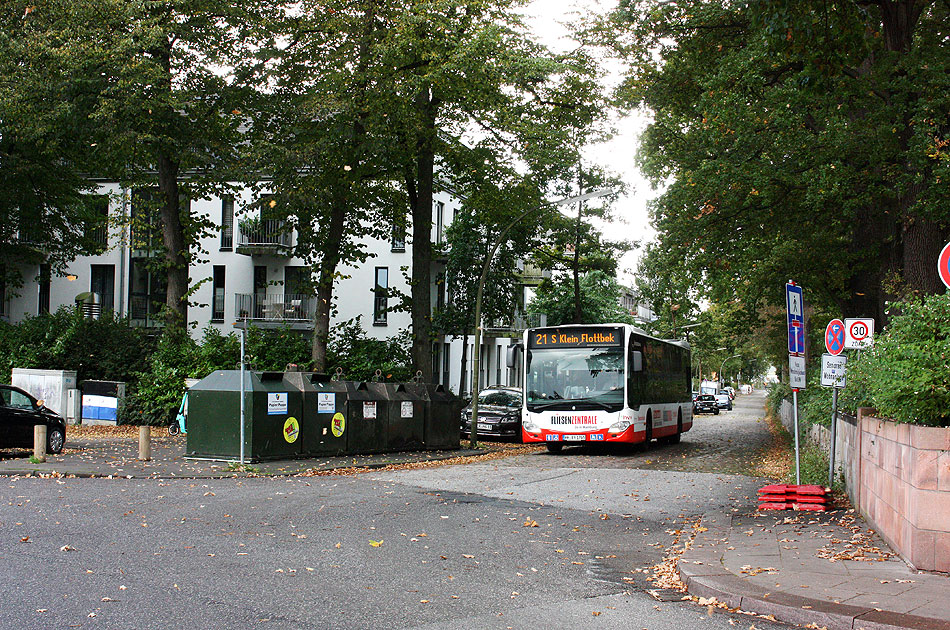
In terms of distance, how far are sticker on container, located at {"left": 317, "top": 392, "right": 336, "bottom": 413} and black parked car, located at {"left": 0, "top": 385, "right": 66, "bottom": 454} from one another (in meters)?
5.48

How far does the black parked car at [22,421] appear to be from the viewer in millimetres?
18438

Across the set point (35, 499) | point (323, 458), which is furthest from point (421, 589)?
point (323, 458)

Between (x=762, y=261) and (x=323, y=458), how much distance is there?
13.9 meters

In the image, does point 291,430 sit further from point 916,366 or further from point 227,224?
point 227,224

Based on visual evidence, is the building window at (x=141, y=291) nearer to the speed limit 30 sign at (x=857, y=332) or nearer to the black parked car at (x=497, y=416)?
the black parked car at (x=497, y=416)

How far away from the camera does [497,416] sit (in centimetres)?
2916

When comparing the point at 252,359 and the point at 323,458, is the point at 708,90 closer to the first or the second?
the point at 323,458

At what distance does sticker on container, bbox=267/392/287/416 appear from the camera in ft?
60.1

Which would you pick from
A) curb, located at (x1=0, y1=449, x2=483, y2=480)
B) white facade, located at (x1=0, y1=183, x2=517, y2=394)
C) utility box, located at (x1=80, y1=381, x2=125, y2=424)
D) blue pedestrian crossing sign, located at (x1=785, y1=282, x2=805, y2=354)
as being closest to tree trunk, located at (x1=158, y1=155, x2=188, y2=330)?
utility box, located at (x1=80, y1=381, x2=125, y2=424)

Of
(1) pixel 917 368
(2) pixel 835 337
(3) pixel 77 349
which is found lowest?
(1) pixel 917 368

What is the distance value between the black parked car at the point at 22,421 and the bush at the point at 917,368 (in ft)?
53.4

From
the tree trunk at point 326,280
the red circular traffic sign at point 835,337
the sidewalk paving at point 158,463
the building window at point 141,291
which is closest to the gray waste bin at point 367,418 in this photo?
the sidewalk paving at point 158,463

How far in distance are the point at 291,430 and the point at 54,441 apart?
5.17 meters

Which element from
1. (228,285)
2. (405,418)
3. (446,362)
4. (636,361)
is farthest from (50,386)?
(446,362)
